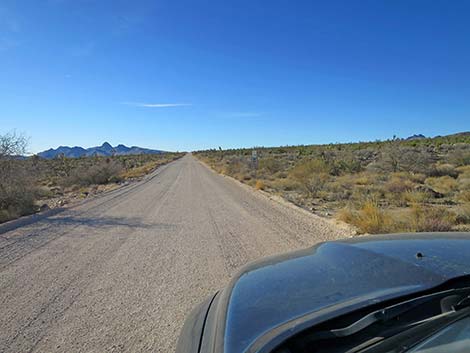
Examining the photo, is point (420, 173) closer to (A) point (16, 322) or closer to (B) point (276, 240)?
(B) point (276, 240)

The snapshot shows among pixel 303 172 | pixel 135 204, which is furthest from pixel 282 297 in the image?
pixel 303 172

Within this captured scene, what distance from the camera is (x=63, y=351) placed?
3.52 m

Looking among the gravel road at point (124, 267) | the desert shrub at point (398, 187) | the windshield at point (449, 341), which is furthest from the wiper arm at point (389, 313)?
the desert shrub at point (398, 187)

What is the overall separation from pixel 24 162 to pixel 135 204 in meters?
6.25

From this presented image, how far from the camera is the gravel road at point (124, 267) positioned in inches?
153

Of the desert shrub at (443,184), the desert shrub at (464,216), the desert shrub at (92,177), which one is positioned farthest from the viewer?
the desert shrub at (92,177)

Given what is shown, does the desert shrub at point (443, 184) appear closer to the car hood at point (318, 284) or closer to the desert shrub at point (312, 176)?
the desert shrub at point (312, 176)

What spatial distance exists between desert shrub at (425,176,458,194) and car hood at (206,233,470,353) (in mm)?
14647

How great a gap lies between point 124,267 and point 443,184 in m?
16.2

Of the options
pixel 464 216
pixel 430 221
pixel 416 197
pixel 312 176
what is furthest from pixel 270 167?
pixel 430 221

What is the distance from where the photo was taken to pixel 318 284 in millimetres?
2117

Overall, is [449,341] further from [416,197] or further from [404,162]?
[404,162]

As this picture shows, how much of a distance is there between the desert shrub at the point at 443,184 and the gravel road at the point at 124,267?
826 cm

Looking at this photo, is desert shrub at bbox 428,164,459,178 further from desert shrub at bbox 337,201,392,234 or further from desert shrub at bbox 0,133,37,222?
desert shrub at bbox 0,133,37,222
